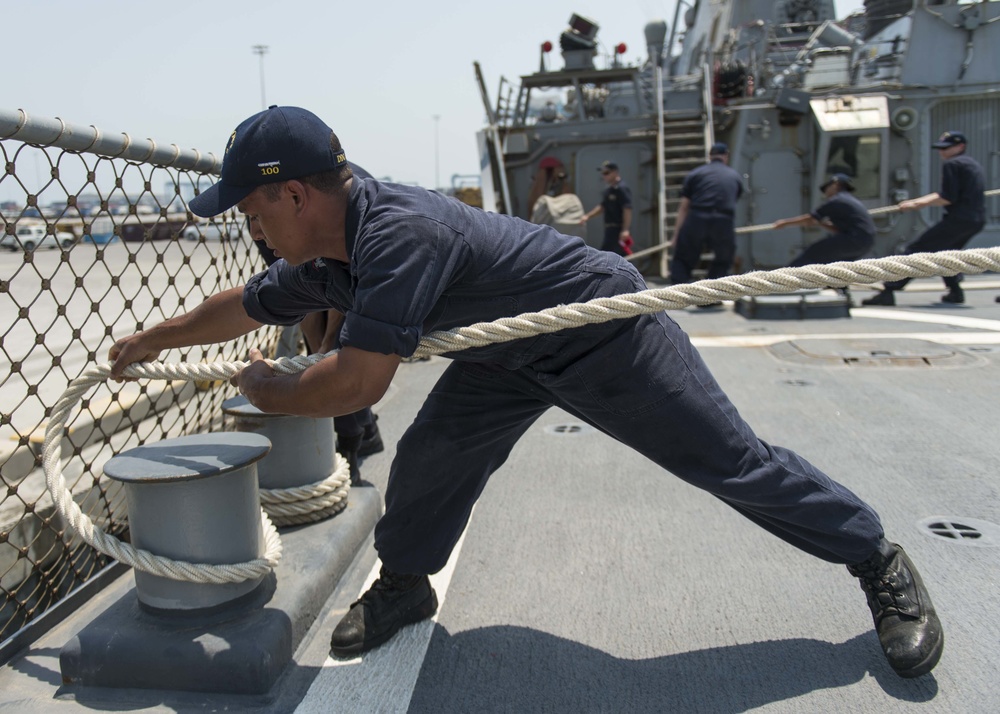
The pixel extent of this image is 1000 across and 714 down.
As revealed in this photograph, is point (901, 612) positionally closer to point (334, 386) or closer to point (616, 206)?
point (334, 386)

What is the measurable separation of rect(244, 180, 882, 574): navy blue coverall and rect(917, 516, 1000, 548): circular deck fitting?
0.69m

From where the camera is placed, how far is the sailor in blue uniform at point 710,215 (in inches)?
326

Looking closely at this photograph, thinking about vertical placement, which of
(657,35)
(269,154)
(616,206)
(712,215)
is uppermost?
(657,35)

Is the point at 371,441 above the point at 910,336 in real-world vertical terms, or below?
below

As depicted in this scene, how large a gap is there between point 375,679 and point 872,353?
13.3 ft

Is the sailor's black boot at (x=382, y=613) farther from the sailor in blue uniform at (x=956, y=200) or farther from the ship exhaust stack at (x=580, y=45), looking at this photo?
the ship exhaust stack at (x=580, y=45)

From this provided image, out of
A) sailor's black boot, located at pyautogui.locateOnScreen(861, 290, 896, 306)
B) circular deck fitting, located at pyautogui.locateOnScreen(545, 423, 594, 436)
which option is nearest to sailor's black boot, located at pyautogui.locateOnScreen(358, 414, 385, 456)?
circular deck fitting, located at pyautogui.locateOnScreen(545, 423, 594, 436)

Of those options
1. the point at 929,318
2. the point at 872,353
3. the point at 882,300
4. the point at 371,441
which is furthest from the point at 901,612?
the point at 882,300

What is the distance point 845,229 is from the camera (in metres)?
7.55

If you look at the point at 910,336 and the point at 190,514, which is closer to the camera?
the point at 190,514

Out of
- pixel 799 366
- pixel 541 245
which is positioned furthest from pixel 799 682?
pixel 799 366

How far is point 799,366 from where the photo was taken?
16.2ft

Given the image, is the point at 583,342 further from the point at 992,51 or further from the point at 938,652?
the point at 992,51

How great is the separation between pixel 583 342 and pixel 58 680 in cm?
155
